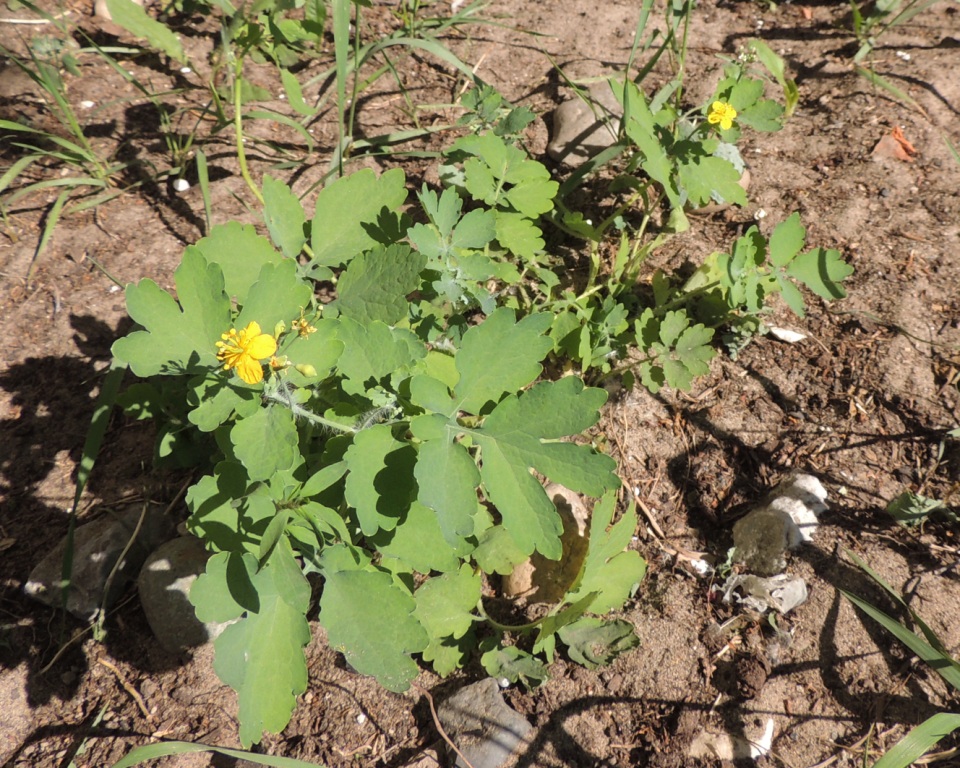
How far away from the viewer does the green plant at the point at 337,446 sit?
146 cm

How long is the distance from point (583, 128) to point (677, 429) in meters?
1.39

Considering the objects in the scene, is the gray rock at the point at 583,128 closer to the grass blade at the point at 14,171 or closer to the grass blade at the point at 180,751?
the grass blade at the point at 14,171

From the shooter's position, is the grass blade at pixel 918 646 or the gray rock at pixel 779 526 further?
the gray rock at pixel 779 526

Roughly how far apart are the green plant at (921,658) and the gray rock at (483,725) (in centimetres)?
95

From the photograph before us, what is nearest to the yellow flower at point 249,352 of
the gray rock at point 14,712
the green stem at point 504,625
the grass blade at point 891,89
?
the green stem at point 504,625

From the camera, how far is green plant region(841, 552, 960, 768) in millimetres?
1727

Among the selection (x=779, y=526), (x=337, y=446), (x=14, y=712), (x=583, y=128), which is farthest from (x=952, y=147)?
(x=14, y=712)

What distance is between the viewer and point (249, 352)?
1.41 metres

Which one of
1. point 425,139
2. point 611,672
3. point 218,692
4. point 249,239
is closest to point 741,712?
point 611,672

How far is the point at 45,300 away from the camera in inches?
99.6

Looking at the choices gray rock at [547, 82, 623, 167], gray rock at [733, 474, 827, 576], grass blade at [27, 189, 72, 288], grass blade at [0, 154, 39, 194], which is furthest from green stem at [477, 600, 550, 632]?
grass blade at [0, 154, 39, 194]

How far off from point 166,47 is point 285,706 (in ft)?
9.08

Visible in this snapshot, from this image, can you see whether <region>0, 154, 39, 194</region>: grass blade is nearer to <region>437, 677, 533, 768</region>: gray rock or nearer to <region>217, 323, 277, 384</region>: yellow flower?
<region>217, 323, 277, 384</region>: yellow flower

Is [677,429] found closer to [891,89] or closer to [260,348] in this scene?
[260,348]
